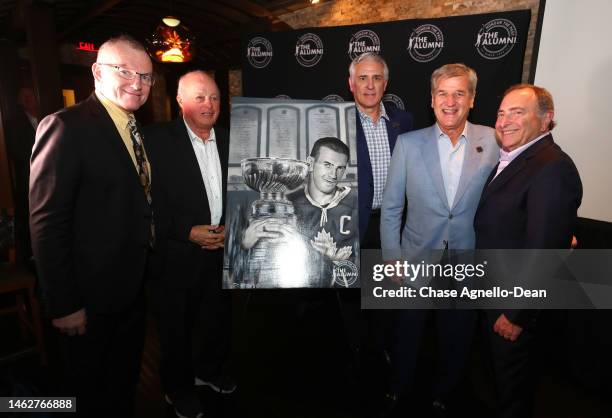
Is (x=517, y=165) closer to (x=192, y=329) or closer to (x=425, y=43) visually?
(x=192, y=329)

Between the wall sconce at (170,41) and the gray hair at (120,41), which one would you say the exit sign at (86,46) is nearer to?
the wall sconce at (170,41)

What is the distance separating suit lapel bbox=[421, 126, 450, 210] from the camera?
1.90m

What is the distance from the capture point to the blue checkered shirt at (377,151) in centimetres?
227

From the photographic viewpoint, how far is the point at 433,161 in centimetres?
192

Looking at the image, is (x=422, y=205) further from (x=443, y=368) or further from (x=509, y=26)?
(x=509, y=26)

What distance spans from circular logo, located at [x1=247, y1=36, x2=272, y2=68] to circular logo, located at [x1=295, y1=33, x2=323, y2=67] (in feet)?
1.18

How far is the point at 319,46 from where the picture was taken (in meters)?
3.89

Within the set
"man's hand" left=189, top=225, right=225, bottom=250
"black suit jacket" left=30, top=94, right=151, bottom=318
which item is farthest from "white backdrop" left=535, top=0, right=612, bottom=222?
"black suit jacket" left=30, top=94, right=151, bottom=318

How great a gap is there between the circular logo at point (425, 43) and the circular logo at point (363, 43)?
0.35 m

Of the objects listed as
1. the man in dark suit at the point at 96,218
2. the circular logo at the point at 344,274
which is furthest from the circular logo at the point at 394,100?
the man in dark suit at the point at 96,218

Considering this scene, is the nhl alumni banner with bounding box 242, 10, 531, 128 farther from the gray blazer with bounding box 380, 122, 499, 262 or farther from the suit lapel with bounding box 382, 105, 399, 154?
the gray blazer with bounding box 380, 122, 499, 262

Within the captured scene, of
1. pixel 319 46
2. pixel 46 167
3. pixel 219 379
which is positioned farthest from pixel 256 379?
pixel 319 46

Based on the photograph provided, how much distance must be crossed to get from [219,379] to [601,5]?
12.6 feet

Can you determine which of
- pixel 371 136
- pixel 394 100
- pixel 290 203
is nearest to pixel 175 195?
pixel 290 203
